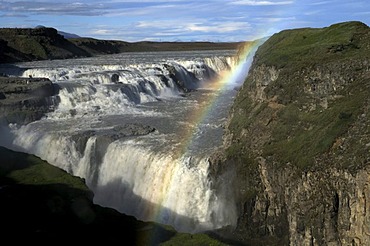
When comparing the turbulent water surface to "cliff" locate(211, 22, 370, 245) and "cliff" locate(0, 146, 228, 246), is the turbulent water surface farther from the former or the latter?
"cliff" locate(0, 146, 228, 246)

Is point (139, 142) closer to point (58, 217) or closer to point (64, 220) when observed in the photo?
point (58, 217)

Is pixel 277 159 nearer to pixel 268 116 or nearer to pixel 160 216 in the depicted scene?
pixel 268 116

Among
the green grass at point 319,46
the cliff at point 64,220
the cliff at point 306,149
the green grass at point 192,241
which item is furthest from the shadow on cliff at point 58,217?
the green grass at point 319,46

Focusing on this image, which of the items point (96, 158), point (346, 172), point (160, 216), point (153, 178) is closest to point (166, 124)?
point (96, 158)

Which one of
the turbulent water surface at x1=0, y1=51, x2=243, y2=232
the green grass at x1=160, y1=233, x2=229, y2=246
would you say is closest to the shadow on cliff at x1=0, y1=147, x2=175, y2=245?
the green grass at x1=160, y1=233, x2=229, y2=246

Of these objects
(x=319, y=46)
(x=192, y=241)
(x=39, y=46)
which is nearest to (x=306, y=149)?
(x=192, y=241)
